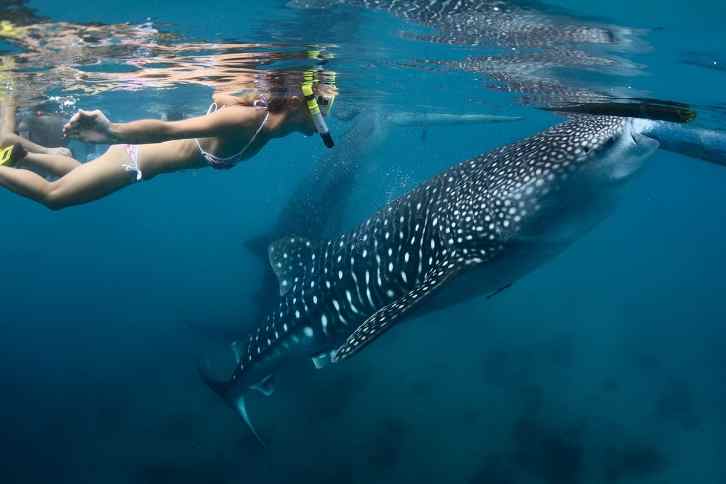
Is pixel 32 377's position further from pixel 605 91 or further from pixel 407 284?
pixel 605 91

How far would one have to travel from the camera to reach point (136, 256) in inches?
909

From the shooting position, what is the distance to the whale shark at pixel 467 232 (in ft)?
15.1

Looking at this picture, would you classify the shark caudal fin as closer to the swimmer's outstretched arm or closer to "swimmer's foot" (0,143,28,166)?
the swimmer's outstretched arm

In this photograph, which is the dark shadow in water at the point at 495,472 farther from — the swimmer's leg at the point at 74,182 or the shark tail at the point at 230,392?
the swimmer's leg at the point at 74,182

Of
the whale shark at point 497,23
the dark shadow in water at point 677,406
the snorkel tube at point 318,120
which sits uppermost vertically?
the whale shark at point 497,23

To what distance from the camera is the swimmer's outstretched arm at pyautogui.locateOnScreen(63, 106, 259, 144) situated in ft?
15.7

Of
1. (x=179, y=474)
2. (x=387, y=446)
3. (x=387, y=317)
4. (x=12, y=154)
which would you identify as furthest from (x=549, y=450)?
(x=12, y=154)

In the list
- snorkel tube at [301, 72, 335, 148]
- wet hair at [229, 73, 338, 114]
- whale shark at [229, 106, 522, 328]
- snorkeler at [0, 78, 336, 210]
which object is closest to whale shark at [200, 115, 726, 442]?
snorkel tube at [301, 72, 335, 148]

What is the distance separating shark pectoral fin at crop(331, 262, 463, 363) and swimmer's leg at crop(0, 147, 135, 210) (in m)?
3.79

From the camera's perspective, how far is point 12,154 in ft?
20.6

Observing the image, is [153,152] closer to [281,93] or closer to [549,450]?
[281,93]

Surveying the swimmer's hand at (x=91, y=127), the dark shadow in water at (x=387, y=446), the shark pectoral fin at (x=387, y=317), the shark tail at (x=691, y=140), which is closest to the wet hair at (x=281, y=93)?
the swimmer's hand at (x=91, y=127)

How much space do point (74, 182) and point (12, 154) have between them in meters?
1.03

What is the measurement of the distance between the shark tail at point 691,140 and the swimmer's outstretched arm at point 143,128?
4368mm
